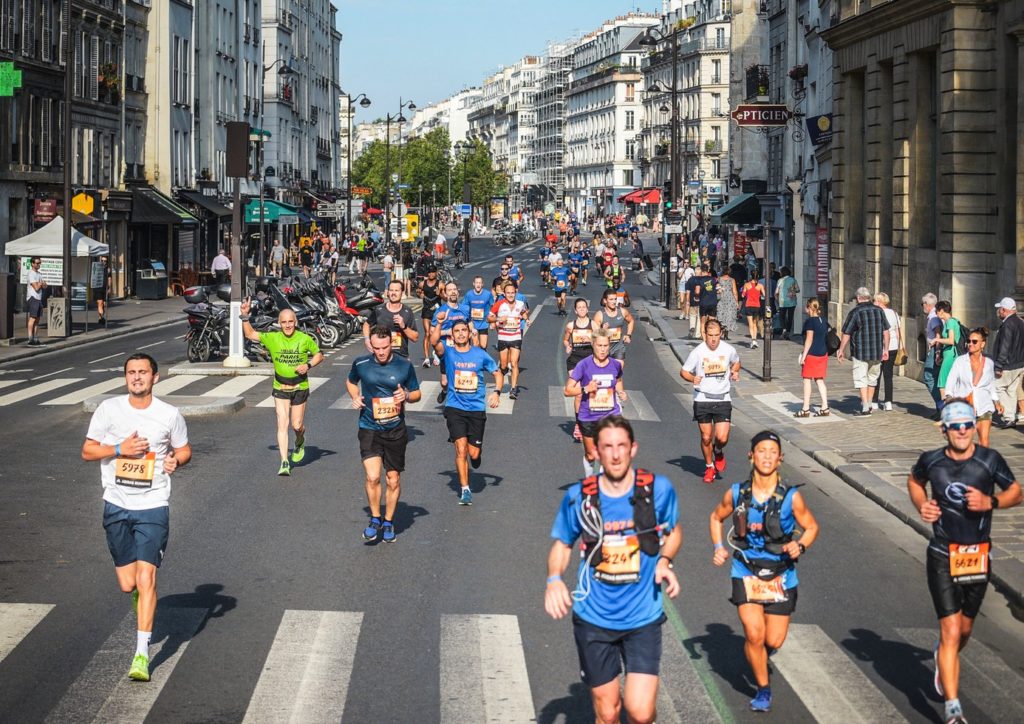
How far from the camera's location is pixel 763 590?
8836mm

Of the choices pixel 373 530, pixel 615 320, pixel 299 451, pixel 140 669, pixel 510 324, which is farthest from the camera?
pixel 510 324

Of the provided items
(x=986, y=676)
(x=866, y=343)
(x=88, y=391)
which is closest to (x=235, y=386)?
(x=88, y=391)

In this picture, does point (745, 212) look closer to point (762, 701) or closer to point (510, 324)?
point (510, 324)

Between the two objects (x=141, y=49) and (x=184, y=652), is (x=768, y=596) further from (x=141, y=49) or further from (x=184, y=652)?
(x=141, y=49)

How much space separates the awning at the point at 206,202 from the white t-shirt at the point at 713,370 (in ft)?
159

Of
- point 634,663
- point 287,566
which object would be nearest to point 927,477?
point 634,663

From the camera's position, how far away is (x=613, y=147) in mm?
179625

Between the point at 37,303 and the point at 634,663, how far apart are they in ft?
99.7

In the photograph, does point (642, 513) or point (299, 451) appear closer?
point (642, 513)

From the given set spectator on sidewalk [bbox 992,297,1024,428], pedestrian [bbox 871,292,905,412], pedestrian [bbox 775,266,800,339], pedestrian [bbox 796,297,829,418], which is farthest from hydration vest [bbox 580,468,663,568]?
pedestrian [bbox 775,266,800,339]

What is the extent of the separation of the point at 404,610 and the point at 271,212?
6221cm

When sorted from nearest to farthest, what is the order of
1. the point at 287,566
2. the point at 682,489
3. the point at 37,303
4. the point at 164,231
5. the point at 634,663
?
the point at 634,663 → the point at 287,566 → the point at 682,489 → the point at 37,303 → the point at 164,231

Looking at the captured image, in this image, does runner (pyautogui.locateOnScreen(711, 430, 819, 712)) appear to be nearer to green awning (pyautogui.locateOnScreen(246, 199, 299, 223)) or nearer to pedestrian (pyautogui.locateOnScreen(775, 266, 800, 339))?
pedestrian (pyautogui.locateOnScreen(775, 266, 800, 339))

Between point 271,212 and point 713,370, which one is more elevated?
point 271,212
